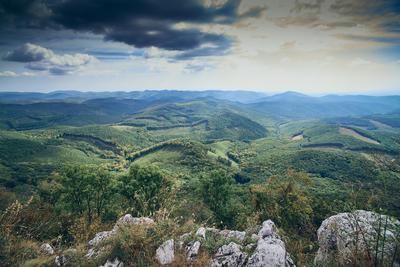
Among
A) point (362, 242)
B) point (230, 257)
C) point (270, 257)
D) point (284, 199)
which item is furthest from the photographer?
point (284, 199)

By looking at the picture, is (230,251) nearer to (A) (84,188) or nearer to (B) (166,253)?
(B) (166,253)

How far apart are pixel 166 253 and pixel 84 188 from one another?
100ft

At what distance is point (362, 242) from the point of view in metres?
8.18

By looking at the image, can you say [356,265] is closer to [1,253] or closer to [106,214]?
[1,253]

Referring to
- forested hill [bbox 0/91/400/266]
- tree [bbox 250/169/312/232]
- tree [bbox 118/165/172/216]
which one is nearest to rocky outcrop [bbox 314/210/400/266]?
forested hill [bbox 0/91/400/266]

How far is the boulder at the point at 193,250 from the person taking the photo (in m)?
9.02

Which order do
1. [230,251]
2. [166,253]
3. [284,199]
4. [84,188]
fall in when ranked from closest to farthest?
[166,253]
[230,251]
[284,199]
[84,188]

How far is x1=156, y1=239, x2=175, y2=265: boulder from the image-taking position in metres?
8.15

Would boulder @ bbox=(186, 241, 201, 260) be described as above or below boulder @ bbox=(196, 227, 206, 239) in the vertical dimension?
above

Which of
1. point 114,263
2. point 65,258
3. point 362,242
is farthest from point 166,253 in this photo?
point 362,242

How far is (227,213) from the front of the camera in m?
35.8

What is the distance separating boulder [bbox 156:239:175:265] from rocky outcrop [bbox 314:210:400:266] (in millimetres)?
4919

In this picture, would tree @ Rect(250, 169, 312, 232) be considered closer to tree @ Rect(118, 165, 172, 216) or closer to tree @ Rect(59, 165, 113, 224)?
tree @ Rect(118, 165, 172, 216)

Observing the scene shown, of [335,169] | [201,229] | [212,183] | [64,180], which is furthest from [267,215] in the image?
[335,169]
